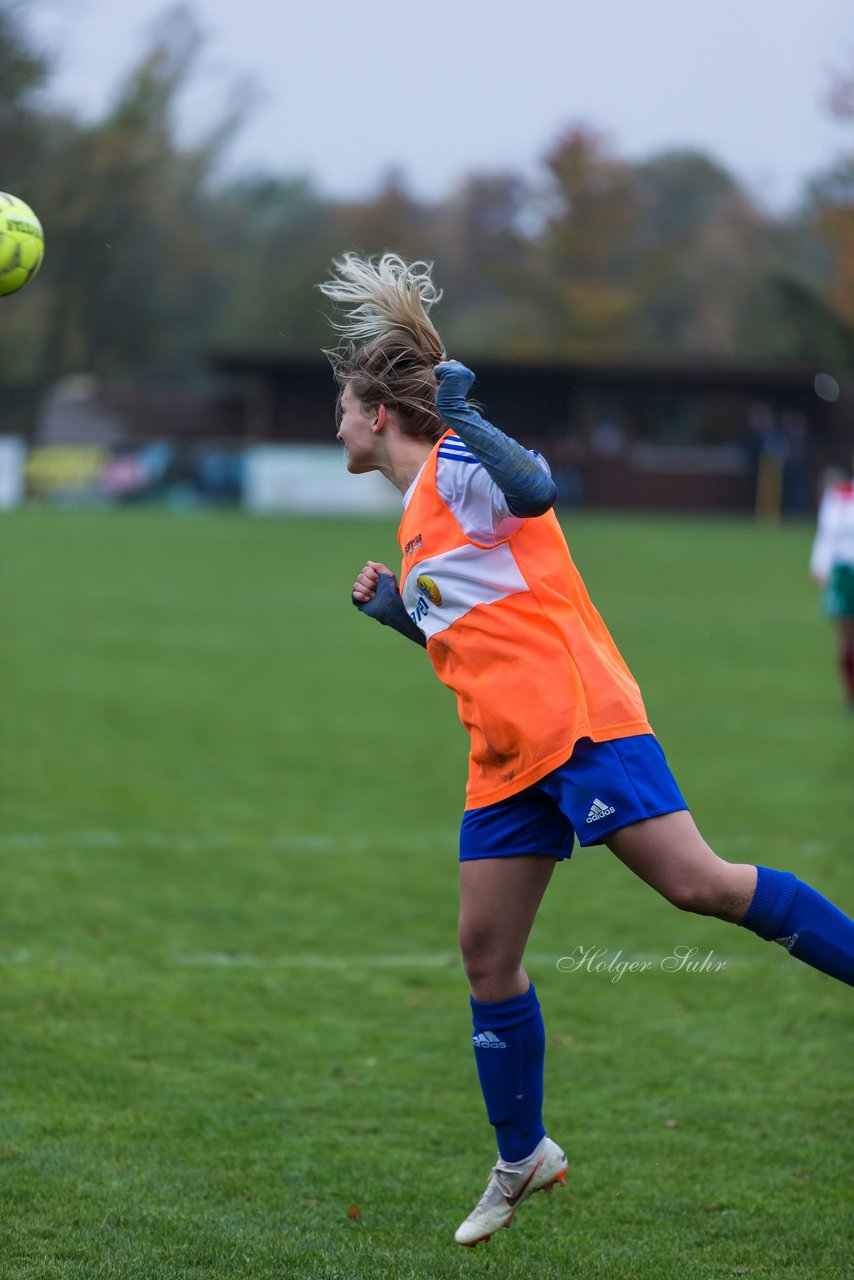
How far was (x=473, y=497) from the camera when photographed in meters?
3.52

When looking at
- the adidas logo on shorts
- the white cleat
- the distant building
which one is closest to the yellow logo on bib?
the adidas logo on shorts

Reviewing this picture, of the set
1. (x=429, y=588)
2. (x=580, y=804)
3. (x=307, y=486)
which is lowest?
(x=307, y=486)

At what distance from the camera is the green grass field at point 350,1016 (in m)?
3.78

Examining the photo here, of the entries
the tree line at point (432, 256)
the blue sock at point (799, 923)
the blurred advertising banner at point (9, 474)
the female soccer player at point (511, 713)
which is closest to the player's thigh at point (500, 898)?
the female soccer player at point (511, 713)

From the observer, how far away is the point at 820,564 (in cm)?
1250

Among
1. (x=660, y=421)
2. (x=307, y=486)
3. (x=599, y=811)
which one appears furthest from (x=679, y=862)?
(x=660, y=421)

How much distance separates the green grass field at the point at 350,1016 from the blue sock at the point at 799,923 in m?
0.71

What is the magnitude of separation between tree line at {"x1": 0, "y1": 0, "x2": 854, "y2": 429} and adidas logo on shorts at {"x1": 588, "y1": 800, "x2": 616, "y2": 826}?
44.8m

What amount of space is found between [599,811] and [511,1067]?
699 millimetres

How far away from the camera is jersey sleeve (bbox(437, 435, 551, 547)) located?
349 cm

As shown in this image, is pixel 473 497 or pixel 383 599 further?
pixel 383 599

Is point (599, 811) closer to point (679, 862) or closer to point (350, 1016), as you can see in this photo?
point (679, 862)

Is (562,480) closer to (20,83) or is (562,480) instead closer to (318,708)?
(20,83)

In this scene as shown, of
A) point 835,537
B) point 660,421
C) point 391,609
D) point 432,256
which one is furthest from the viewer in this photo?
point 432,256
